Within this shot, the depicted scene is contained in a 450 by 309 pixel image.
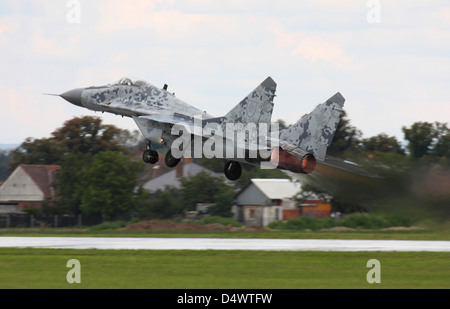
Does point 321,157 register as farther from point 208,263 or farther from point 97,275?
point 97,275

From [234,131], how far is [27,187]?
51.9m

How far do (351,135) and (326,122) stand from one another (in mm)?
47099

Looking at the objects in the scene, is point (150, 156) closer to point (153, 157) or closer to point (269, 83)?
point (153, 157)

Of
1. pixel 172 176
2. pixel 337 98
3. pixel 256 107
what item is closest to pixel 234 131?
pixel 256 107

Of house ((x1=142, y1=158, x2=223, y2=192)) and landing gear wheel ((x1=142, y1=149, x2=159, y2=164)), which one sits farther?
house ((x1=142, y1=158, x2=223, y2=192))

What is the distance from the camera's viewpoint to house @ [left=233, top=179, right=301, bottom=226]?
6072cm

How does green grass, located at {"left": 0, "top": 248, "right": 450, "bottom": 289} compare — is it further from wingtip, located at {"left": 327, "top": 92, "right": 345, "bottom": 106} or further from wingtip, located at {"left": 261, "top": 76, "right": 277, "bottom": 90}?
wingtip, located at {"left": 261, "top": 76, "right": 277, "bottom": 90}

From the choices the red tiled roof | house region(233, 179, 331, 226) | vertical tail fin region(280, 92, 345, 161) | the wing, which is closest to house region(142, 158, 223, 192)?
the red tiled roof

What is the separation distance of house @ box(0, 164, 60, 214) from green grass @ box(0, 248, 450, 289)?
44.8m

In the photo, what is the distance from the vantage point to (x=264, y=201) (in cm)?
6159

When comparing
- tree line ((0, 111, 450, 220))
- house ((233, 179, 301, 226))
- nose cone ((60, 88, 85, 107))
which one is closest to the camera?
nose cone ((60, 88, 85, 107))
